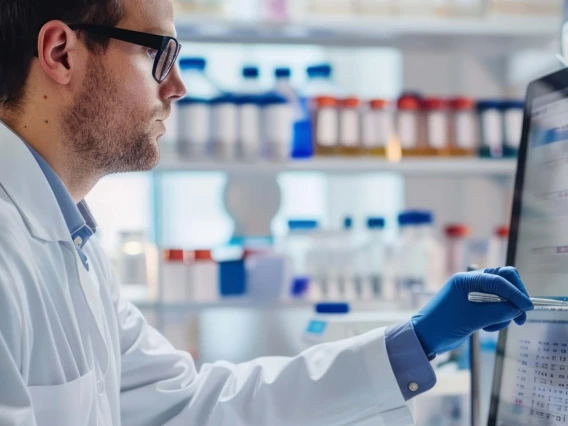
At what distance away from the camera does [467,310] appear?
907 mm

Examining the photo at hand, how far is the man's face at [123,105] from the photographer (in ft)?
3.38

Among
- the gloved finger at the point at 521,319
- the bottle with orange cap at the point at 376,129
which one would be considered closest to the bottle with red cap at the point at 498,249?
the bottle with orange cap at the point at 376,129

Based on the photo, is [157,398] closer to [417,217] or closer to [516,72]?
[417,217]

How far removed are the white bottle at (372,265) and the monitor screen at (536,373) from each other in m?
1.16

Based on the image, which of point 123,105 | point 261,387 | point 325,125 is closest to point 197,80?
point 325,125

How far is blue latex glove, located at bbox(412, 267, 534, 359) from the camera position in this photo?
2.78 feet

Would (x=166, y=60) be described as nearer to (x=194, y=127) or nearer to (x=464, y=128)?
(x=194, y=127)

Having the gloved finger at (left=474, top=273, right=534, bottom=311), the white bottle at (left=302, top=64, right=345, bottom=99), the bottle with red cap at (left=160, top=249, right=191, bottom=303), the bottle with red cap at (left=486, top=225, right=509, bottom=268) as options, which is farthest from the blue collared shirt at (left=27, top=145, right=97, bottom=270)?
the bottle with red cap at (left=486, top=225, right=509, bottom=268)

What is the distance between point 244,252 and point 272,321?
0.50 meters

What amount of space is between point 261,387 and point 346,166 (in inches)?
44.9

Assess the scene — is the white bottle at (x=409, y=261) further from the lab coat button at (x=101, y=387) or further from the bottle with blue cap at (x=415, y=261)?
the lab coat button at (x=101, y=387)

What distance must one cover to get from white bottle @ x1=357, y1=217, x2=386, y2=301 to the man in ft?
3.21

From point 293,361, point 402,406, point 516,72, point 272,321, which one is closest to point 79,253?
point 293,361

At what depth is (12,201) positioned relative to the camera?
0.90 meters
